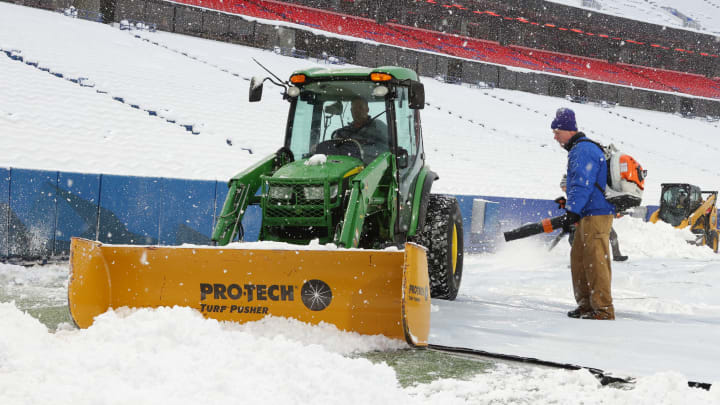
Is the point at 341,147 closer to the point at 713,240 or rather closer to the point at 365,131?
the point at 365,131

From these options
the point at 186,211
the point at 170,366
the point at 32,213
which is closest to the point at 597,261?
the point at 170,366

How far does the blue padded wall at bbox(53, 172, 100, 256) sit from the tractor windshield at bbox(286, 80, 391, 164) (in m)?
3.26

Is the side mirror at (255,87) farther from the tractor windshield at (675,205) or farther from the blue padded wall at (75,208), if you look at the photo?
the tractor windshield at (675,205)

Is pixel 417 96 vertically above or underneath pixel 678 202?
above

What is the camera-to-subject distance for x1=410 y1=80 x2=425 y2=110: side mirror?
5.77 metres

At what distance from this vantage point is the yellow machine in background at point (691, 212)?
14.7 metres

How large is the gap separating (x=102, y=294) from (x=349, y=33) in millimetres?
28065

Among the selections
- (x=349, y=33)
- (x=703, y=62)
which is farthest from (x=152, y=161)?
(x=703, y=62)

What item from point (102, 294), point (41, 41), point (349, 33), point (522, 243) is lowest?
point (522, 243)

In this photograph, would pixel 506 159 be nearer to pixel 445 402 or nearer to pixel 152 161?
pixel 152 161

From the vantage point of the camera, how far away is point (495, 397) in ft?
11.8

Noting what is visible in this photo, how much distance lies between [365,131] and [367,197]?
1.01 meters

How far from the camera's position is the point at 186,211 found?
30.7ft

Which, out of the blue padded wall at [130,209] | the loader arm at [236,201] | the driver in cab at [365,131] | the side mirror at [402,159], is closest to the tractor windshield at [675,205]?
the side mirror at [402,159]
